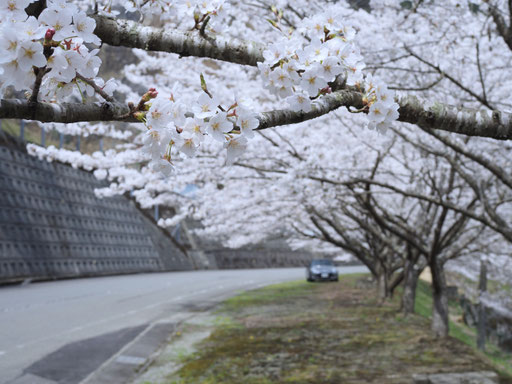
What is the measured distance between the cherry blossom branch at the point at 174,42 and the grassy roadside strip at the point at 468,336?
5744mm

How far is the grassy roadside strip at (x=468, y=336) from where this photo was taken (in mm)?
7709

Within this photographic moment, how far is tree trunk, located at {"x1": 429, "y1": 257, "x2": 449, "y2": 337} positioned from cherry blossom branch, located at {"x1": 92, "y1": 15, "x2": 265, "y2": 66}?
7.06m

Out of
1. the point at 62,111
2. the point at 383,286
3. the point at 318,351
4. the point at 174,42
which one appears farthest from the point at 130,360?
the point at 383,286

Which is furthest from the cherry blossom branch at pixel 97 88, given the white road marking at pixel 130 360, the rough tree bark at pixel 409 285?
the rough tree bark at pixel 409 285

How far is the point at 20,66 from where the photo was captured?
Result: 1.44 m

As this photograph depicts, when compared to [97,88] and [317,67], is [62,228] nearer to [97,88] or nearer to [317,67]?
[97,88]

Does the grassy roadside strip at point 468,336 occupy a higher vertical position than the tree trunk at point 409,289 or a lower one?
lower

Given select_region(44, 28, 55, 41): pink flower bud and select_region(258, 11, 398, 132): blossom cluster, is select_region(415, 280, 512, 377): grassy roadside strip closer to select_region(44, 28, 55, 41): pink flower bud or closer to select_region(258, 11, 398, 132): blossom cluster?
select_region(258, 11, 398, 132): blossom cluster

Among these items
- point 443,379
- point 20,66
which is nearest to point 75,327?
point 443,379

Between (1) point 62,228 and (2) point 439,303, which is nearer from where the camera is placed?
(2) point 439,303

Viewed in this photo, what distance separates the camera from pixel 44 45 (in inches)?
60.9

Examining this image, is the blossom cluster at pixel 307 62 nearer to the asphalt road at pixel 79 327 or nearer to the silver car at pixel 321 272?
the asphalt road at pixel 79 327

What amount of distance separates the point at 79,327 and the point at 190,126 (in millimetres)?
8042

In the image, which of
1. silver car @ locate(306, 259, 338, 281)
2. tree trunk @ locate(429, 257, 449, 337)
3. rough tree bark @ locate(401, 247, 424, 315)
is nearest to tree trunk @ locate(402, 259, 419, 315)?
rough tree bark @ locate(401, 247, 424, 315)
